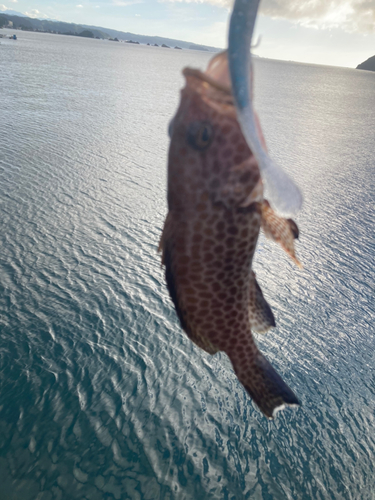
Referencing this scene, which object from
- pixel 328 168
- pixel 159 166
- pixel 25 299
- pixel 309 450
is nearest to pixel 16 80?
pixel 159 166

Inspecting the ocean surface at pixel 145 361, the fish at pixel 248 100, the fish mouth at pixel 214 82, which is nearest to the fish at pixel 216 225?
the fish mouth at pixel 214 82

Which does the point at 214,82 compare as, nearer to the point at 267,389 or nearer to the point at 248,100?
the point at 248,100

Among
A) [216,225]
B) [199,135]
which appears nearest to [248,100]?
[199,135]

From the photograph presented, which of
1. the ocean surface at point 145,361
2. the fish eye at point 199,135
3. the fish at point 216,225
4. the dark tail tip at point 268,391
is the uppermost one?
the fish eye at point 199,135

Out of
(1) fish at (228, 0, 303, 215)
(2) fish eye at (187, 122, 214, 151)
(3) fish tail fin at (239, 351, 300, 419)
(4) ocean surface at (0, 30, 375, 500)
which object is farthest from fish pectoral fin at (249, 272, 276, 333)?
(4) ocean surface at (0, 30, 375, 500)

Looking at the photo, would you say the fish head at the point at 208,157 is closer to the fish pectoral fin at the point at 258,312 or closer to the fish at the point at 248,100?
the fish at the point at 248,100

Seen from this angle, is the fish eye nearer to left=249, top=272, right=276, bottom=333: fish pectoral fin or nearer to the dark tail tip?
left=249, top=272, right=276, bottom=333: fish pectoral fin

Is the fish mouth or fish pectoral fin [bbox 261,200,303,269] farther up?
the fish mouth
